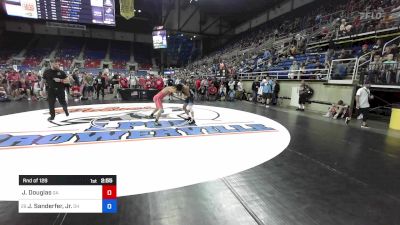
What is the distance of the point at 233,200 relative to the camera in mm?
2408

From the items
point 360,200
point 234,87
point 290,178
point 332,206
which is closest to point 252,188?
point 290,178

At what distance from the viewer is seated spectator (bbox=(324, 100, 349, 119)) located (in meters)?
8.42

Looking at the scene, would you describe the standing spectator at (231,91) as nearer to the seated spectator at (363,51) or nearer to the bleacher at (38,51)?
the seated spectator at (363,51)

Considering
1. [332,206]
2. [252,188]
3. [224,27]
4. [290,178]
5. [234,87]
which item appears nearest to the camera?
[332,206]

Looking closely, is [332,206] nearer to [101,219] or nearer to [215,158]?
[215,158]

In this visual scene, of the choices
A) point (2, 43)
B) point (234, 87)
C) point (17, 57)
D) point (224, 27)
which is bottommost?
point (234, 87)

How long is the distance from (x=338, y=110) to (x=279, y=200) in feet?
24.6

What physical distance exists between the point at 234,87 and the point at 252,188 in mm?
12069

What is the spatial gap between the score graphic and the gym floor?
58cm

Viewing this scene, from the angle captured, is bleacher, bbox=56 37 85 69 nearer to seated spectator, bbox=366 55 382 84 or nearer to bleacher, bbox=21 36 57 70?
bleacher, bbox=21 36 57 70

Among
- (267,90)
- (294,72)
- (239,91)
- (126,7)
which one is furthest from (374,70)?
(126,7)

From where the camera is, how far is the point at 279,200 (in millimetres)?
2408

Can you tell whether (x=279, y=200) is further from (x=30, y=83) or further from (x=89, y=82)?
(x=30, y=83)

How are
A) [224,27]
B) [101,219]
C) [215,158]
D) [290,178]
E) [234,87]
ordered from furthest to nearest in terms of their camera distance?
[224,27]
[234,87]
[215,158]
[290,178]
[101,219]
